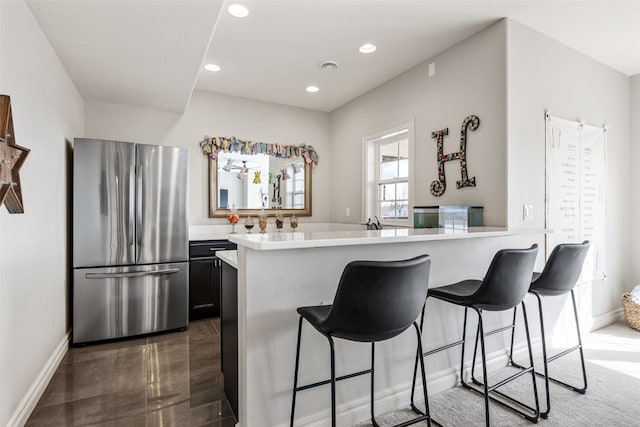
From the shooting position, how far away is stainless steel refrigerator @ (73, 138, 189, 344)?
2.90 meters

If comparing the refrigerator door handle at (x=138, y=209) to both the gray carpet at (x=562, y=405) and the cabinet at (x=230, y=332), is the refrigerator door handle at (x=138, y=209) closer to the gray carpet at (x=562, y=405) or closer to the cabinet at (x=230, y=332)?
the cabinet at (x=230, y=332)

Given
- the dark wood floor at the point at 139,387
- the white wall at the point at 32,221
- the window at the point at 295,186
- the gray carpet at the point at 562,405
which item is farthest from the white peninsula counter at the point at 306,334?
the window at the point at 295,186

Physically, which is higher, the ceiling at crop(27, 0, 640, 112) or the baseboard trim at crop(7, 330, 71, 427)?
the ceiling at crop(27, 0, 640, 112)

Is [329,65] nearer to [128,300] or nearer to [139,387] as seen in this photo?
[128,300]

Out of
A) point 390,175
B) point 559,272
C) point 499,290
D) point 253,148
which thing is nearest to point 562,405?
point 559,272

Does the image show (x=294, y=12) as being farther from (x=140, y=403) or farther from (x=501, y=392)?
(x=501, y=392)

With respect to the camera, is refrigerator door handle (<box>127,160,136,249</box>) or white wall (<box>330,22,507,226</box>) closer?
white wall (<box>330,22,507,226</box>)

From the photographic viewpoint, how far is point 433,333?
2184 millimetres

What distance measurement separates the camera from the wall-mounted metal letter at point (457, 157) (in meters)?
2.83

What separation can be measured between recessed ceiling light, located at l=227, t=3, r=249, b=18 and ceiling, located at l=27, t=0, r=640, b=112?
44mm

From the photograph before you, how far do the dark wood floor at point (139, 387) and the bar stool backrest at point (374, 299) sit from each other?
104cm

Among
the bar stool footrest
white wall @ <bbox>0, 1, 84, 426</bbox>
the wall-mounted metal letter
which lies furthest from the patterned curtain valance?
the bar stool footrest

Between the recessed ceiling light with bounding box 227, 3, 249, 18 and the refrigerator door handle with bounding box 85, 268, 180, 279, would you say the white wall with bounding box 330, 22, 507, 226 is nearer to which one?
the recessed ceiling light with bounding box 227, 3, 249, 18

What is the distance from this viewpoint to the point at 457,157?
2.96m
